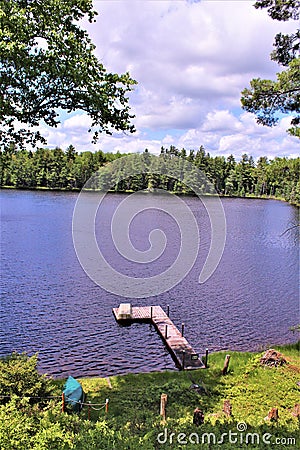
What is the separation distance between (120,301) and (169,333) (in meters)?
5.74

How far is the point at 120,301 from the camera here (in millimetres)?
23938

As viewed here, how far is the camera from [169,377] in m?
13.9

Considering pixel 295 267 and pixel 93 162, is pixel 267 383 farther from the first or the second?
pixel 93 162

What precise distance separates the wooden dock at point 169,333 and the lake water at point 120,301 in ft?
1.50

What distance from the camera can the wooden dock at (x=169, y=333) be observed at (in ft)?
A: 51.8

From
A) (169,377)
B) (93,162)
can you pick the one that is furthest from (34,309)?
(93,162)

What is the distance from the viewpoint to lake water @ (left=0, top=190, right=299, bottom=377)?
55.9 ft

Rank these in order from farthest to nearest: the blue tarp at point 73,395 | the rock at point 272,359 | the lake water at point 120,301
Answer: the lake water at point 120,301 → the rock at point 272,359 → the blue tarp at point 73,395

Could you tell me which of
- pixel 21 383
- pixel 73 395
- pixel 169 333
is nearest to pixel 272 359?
pixel 169 333

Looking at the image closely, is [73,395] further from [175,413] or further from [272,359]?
[272,359]

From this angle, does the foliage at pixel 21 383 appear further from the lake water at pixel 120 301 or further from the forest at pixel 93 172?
the forest at pixel 93 172

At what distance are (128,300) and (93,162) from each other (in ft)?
276

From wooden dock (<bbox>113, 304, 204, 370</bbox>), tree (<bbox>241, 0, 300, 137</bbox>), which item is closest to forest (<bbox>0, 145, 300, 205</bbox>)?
wooden dock (<bbox>113, 304, 204, 370</bbox>)

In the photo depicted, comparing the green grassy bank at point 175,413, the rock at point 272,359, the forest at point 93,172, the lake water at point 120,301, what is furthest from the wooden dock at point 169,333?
the forest at point 93,172
